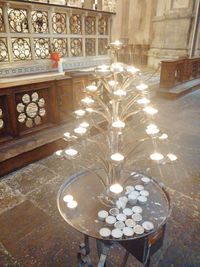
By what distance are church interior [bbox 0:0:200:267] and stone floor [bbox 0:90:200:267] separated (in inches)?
0.4

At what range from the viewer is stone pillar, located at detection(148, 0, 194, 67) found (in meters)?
10.1

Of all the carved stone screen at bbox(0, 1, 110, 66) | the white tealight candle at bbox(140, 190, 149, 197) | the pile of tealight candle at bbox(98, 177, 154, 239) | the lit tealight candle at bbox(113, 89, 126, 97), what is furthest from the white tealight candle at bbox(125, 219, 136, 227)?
the carved stone screen at bbox(0, 1, 110, 66)

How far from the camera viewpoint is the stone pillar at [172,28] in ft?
33.1

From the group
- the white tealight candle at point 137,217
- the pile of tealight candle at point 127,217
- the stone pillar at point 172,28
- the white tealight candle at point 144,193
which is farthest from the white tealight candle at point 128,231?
the stone pillar at point 172,28

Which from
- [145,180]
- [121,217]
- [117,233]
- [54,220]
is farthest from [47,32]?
[117,233]

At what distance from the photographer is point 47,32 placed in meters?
5.80

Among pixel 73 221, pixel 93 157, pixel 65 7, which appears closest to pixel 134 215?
pixel 73 221

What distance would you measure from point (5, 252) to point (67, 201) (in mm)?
799

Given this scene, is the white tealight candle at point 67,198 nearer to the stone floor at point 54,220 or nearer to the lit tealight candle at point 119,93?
the stone floor at point 54,220

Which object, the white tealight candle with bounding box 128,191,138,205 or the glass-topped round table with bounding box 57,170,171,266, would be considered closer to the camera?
the glass-topped round table with bounding box 57,170,171,266

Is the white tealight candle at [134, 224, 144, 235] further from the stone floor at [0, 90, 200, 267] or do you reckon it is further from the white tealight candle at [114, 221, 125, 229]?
the stone floor at [0, 90, 200, 267]

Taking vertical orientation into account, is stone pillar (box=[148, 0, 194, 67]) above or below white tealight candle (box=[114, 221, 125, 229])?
above

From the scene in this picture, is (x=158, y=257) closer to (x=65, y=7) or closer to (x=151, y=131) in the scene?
(x=151, y=131)

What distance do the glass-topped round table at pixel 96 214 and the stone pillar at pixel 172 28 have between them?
9.69 metres
